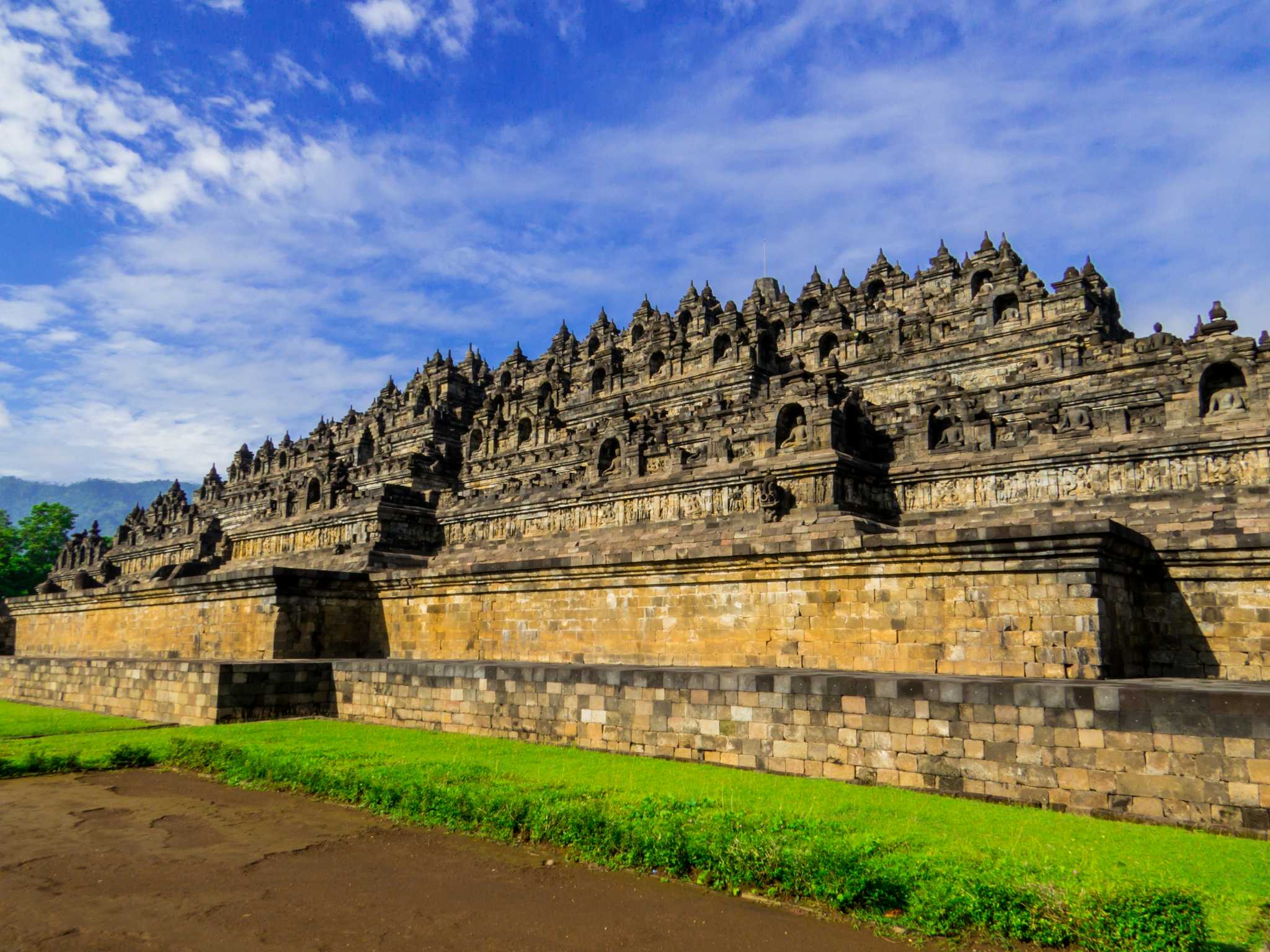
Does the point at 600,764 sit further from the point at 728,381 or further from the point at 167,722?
the point at 728,381

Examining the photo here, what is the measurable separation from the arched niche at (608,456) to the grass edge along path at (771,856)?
1737 centimetres

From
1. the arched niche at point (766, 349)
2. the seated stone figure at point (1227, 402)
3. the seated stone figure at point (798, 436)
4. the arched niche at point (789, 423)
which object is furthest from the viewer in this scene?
the arched niche at point (766, 349)

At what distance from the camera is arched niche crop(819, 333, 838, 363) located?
40625 mm

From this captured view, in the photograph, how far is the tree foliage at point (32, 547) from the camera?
66000 mm

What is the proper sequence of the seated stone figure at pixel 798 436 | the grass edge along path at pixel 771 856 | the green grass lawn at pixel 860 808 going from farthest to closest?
the seated stone figure at pixel 798 436
the green grass lawn at pixel 860 808
the grass edge along path at pixel 771 856

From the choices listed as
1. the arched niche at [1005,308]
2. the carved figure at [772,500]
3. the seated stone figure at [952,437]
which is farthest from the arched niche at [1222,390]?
the arched niche at [1005,308]

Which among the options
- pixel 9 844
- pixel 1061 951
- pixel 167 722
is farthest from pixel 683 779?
pixel 167 722

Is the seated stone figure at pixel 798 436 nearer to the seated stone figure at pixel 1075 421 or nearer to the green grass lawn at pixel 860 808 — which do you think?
the seated stone figure at pixel 1075 421

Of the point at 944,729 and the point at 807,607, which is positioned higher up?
the point at 807,607

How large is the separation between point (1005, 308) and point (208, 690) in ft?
103

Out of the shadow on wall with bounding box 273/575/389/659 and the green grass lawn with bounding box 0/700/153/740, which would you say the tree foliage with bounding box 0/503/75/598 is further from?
the shadow on wall with bounding box 273/575/389/659

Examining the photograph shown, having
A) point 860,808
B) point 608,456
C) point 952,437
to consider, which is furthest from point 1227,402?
point 608,456

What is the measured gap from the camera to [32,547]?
238ft

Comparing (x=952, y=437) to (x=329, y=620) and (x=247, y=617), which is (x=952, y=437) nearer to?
(x=329, y=620)
